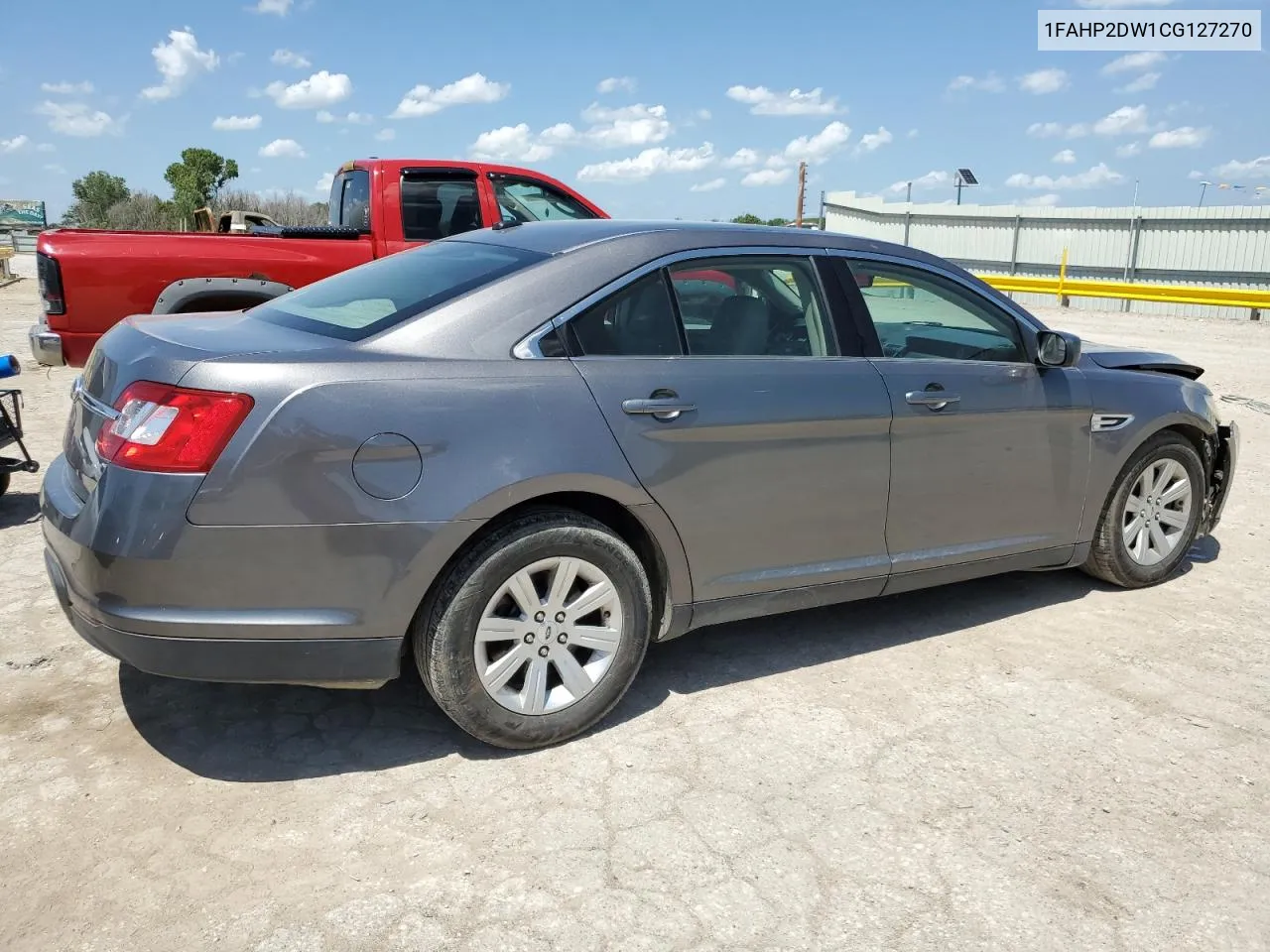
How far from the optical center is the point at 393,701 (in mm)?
3635

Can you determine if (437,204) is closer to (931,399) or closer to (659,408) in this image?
(931,399)

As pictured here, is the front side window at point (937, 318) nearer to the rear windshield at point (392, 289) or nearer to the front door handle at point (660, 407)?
the front door handle at point (660, 407)

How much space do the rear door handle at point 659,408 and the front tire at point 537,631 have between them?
386 mm

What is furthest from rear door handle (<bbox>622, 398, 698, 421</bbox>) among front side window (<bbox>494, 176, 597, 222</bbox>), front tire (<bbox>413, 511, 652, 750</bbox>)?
front side window (<bbox>494, 176, 597, 222</bbox>)

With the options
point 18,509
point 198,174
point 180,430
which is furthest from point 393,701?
point 198,174

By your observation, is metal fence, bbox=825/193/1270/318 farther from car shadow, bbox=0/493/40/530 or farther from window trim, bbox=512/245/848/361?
car shadow, bbox=0/493/40/530

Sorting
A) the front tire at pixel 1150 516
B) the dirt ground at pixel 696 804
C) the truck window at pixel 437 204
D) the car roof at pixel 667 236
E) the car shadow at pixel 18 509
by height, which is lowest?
the dirt ground at pixel 696 804

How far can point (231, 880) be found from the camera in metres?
2.62

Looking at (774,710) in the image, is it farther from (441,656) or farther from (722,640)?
(441,656)

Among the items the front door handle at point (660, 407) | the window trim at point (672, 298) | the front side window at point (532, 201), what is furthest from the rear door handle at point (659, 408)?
the front side window at point (532, 201)

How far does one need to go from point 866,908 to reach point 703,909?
414mm

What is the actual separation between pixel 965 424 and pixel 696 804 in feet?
6.35

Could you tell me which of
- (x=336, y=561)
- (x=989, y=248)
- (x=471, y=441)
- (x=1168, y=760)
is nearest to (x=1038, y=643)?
(x=1168, y=760)

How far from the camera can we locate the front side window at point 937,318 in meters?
4.11
